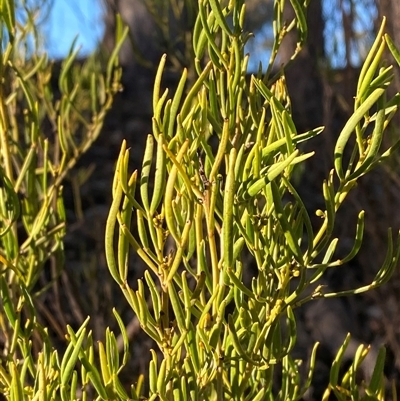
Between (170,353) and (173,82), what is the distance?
4.81 meters

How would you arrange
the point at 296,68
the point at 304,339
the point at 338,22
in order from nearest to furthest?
the point at 338,22
the point at 304,339
the point at 296,68

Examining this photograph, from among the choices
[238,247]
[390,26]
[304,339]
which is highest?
[390,26]

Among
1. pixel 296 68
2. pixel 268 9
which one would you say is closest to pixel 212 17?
pixel 296 68

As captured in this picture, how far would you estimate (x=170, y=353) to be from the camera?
0.59 m

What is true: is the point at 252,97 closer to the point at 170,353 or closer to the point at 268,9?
the point at 170,353

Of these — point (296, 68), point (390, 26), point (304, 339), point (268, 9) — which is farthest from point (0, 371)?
point (268, 9)

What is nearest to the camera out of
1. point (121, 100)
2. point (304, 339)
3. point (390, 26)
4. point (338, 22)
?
A: point (390, 26)

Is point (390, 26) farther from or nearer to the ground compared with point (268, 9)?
nearer to the ground

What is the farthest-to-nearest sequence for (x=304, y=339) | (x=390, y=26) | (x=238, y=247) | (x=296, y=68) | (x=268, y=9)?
1. (x=268, y=9)
2. (x=296, y=68)
3. (x=304, y=339)
4. (x=390, y=26)
5. (x=238, y=247)

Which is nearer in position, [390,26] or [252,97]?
[252,97]

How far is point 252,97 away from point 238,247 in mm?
169

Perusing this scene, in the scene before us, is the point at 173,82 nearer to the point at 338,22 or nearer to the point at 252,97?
the point at 338,22

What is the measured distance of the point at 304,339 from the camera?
288cm

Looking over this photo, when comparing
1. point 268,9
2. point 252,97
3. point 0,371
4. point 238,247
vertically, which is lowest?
point 0,371
